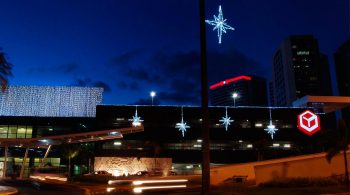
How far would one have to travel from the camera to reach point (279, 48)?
178 meters

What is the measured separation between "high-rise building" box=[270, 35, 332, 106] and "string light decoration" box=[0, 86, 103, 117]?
10938cm

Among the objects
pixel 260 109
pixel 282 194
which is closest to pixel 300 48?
pixel 260 109

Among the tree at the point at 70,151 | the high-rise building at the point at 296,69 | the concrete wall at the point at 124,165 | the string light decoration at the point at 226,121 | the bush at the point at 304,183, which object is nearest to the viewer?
the bush at the point at 304,183

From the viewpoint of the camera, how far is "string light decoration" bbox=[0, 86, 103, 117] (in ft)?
253

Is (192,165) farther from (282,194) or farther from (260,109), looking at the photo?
(282,194)

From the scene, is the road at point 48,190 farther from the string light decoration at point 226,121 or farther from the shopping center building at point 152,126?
the string light decoration at point 226,121

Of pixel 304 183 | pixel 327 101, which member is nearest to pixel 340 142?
pixel 304 183

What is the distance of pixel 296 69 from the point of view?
178500 millimetres

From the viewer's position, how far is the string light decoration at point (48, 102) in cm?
7725

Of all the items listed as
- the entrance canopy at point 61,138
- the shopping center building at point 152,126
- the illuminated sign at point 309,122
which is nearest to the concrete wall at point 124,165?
the shopping center building at point 152,126

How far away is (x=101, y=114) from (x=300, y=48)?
4893 inches

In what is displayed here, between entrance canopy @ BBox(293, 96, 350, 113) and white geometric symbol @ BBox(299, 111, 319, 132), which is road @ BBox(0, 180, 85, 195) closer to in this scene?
entrance canopy @ BBox(293, 96, 350, 113)

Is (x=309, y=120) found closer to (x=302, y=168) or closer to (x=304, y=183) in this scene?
(x=302, y=168)

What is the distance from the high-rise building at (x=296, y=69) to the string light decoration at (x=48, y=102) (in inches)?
4306
